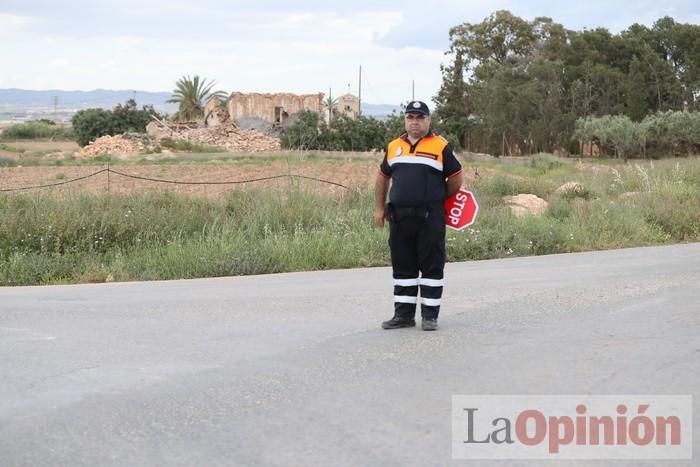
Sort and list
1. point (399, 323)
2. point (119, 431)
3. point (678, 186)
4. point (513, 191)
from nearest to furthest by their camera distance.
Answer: point (119, 431)
point (399, 323)
point (678, 186)
point (513, 191)

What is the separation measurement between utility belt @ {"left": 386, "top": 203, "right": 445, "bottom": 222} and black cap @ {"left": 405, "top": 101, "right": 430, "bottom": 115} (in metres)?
0.80

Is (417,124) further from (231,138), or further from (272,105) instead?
(272,105)

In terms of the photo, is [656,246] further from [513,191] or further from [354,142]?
[354,142]

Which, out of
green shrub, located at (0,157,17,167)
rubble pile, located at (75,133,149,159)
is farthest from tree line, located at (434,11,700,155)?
green shrub, located at (0,157,17,167)

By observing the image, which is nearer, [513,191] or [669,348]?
[669,348]

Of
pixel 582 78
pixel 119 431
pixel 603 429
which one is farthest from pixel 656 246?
pixel 582 78

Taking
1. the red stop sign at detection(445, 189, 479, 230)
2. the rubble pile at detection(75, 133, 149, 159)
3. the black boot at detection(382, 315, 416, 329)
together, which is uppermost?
the red stop sign at detection(445, 189, 479, 230)

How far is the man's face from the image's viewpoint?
790 centimetres

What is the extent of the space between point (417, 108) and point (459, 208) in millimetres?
1034

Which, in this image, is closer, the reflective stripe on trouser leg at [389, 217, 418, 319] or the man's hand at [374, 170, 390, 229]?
the reflective stripe on trouser leg at [389, 217, 418, 319]

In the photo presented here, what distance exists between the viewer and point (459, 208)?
8.34 metres

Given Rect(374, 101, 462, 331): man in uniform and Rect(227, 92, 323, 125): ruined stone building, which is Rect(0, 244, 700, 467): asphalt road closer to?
Rect(374, 101, 462, 331): man in uniform

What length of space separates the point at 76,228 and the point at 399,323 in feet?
23.9

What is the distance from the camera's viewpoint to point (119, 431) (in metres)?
5.48
